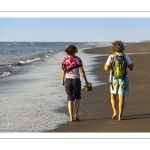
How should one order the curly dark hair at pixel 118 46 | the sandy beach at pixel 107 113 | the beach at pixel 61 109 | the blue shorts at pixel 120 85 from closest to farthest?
the sandy beach at pixel 107 113
the beach at pixel 61 109
the curly dark hair at pixel 118 46
the blue shorts at pixel 120 85

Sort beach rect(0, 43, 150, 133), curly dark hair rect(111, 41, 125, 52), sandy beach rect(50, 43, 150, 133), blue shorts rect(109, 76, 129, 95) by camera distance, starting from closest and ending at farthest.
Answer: sandy beach rect(50, 43, 150, 133) → beach rect(0, 43, 150, 133) → curly dark hair rect(111, 41, 125, 52) → blue shorts rect(109, 76, 129, 95)

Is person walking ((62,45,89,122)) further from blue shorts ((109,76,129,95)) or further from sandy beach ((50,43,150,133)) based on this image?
blue shorts ((109,76,129,95))

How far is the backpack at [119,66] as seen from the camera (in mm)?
7836

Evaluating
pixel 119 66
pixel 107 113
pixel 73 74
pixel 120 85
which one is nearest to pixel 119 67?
pixel 119 66

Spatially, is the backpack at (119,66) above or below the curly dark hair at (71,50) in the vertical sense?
below

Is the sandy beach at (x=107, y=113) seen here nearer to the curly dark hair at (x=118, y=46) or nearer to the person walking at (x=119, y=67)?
the person walking at (x=119, y=67)

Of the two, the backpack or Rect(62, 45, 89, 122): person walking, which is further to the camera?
Rect(62, 45, 89, 122): person walking

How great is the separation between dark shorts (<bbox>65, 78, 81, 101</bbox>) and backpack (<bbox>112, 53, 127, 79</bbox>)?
28.7 inches

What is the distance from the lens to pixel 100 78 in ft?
45.8

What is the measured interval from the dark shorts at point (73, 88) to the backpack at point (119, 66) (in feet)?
2.39

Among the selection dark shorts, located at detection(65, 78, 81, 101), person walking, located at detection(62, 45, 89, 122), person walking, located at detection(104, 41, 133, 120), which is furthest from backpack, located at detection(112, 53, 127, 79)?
dark shorts, located at detection(65, 78, 81, 101)

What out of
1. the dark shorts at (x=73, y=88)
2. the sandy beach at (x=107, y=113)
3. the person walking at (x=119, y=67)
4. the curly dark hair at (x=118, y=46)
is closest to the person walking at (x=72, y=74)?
the dark shorts at (x=73, y=88)

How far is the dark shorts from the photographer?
8.05 meters
